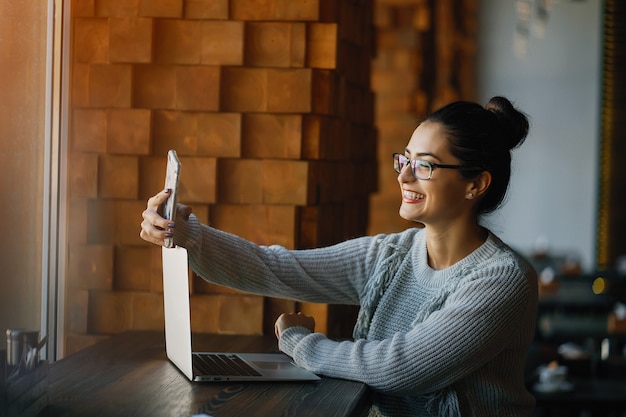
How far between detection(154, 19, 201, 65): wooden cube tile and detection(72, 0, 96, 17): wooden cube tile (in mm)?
193

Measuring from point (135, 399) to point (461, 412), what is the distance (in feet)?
2.49

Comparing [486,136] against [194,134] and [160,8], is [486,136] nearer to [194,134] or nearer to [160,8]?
[194,134]

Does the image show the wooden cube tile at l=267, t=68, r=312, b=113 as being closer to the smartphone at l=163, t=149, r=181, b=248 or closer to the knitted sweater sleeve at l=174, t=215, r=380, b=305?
the knitted sweater sleeve at l=174, t=215, r=380, b=305

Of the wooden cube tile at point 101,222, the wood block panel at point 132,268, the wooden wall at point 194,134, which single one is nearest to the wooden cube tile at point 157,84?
the wooden wall at point 194,134

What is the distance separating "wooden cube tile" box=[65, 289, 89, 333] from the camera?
9.86 ft

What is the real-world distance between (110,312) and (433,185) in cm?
120

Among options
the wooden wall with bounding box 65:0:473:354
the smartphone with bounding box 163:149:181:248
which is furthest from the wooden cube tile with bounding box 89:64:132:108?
the smartphone with bounding box 163:149:181:248

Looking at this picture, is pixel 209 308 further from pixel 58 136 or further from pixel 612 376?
pixel 612 376

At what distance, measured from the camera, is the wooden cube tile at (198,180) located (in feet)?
9.68

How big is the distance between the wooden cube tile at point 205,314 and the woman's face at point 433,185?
34.9 inches

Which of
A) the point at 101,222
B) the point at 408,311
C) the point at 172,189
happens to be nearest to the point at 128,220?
the point at 101,222

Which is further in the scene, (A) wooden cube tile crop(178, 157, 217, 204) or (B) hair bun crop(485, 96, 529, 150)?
(A) wooden cube tile crop(178, 157, 217, 204)

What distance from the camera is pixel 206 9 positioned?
292 cm

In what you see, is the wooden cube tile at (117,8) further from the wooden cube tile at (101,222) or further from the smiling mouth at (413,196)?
the smiling mouth at (413,196)
